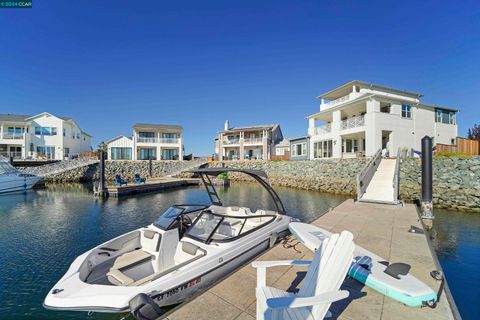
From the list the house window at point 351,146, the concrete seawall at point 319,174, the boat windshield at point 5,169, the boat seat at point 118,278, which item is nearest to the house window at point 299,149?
the concrete seawall at point 319,174

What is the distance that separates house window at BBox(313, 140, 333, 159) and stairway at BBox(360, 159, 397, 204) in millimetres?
9800

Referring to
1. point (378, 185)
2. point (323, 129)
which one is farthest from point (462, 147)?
point (323, 129)

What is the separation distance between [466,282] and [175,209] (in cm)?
787

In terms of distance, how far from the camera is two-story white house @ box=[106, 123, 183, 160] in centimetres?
4259

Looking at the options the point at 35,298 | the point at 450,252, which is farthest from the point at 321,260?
the point at 450,252

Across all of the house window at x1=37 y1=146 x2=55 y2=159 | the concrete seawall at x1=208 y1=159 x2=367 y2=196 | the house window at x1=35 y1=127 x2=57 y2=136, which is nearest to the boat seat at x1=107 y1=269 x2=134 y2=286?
the concrete seawall at x1=208 y1=159 x2=367 y2=196

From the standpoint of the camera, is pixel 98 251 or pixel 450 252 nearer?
pixel 98 251

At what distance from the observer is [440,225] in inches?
409

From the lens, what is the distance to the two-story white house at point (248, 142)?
41.0m

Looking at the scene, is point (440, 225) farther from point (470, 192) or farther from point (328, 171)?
point (328, 171)

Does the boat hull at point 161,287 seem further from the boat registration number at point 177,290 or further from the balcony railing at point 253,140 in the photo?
the balcony railing at point 253,140

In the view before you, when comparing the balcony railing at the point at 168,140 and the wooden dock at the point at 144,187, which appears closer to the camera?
the wooden dock at the point at 144,187

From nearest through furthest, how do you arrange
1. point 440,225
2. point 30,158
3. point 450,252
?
point 450,252 < point 440,225 < point 30,158

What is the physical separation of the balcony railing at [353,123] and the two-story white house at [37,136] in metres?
45.0
